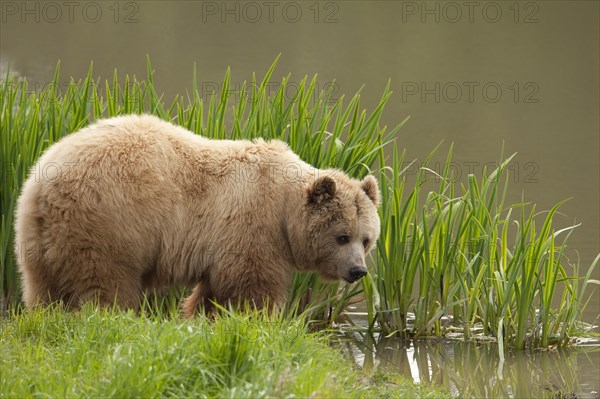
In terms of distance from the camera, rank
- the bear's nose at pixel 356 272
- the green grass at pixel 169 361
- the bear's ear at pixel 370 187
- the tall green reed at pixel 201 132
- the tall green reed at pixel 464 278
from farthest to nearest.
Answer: the tall green reed at pixel 201 132
the tall green reed at pixel 464 278
the bear's ear at pixel 370 187
the bear's nose at pixel 356 272
the green grass at pixel 169 361

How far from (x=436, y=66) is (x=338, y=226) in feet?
52.9

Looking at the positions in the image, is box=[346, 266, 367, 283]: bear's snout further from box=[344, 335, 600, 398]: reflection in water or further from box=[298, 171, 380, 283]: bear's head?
box=[344, 335, 600, 398]: reflection in water

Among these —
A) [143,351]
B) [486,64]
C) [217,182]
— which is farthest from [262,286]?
[486,64]

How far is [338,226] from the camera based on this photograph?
6.63 m

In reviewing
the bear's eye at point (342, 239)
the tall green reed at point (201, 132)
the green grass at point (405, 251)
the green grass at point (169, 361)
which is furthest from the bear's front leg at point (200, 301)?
the green grass at point (169, 361)

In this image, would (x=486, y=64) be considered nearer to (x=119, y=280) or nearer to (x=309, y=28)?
(x=309, y=28)

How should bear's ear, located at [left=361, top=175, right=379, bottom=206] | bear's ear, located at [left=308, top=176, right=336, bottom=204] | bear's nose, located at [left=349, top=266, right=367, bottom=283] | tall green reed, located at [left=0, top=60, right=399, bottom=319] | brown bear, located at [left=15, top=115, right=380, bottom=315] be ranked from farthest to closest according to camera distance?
tall green reed, located at [left=0, top=60, right=399, bottom=319] → bear's ear, located at [left=361, top=175, right=379, bottom=206] → bear's nose, located at [left=349, top=266, right=367, bottom=283] → bear's ear, located at [left=308, top=176, right=336, bottom=204] → brown bear, located at [left=15, top=115, right=380, bottom=315]

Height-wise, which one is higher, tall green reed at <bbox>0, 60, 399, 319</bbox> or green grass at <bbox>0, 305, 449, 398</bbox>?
tall green reed at <bbox>0, 60, 399, 319</bbox>

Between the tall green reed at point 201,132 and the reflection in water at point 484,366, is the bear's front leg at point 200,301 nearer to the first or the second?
the tall green reed at point 201,132

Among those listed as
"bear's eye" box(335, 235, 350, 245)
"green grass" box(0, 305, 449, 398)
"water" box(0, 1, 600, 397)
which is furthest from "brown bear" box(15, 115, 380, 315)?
"water" box(0, 1, 600, 397)

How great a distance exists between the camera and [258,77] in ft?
62.7

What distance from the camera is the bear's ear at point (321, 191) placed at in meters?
6.51

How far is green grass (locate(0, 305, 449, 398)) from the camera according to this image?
4500mm

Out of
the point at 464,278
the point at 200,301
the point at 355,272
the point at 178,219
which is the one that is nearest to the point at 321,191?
the point at 355,272
